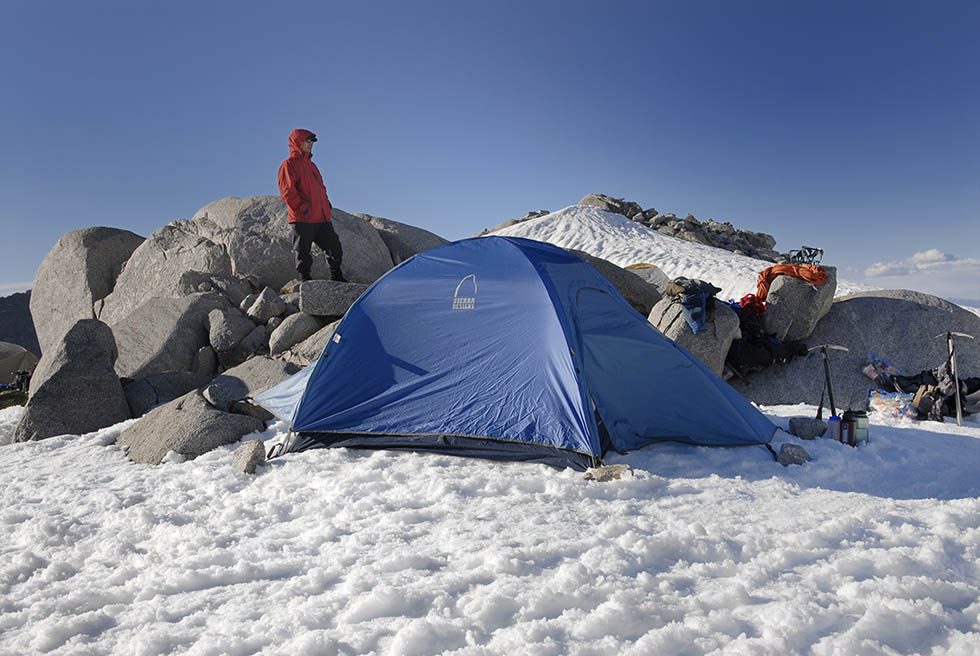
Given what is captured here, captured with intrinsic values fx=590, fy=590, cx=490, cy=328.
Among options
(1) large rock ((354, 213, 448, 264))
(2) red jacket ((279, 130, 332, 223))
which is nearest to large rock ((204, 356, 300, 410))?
(2) red jacket ((279, 130, 332, 223))

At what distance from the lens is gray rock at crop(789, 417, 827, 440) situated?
249 inches

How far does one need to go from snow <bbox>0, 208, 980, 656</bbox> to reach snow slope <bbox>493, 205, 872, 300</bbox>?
15131mm

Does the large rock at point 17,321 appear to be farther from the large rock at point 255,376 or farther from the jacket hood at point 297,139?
the large rock at point 255,376

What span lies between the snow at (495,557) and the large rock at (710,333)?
4.45m

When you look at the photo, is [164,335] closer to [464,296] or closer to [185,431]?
[185,431]

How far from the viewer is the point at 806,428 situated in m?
6.35

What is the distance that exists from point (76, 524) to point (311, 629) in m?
2.82

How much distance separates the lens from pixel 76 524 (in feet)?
15.0

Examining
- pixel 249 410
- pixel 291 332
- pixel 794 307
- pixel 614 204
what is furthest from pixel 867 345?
pixel 614 204

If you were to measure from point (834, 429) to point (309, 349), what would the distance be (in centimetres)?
752

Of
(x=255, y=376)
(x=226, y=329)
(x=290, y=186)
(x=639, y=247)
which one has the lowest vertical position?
(x=255, y=376)

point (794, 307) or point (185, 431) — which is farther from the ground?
point (794, 307)

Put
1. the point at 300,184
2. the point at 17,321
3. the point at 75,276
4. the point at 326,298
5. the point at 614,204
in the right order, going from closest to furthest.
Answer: the point at 326,298 → the point at 300,184 → the point at 75,276 → the point at 614,204 → the point at 17,321

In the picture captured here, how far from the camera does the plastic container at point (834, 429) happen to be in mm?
6277
